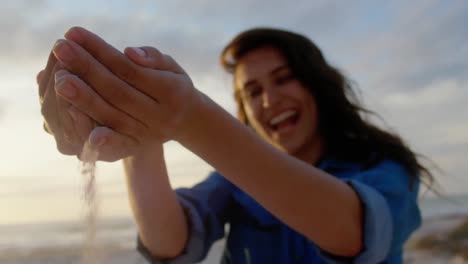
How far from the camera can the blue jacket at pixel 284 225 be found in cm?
118

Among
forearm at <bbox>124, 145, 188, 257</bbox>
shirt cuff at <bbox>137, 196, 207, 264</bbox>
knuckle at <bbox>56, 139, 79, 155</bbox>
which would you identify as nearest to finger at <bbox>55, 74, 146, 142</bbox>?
knuckle at <bbox>56, 139, 79, 155</bbox>

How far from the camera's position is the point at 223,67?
6.32 feet

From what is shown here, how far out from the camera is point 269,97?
1.70 meters

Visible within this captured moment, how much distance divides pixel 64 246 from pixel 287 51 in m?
6.52

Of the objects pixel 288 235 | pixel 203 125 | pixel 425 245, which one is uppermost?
pixel 203 125

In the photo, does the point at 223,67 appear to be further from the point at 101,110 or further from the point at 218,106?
the point at 101,110

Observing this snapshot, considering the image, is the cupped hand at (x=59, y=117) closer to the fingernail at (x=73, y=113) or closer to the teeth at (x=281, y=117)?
the fingernail at (x=73, y=113)

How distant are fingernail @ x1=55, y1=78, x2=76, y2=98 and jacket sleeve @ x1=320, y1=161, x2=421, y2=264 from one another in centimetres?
69

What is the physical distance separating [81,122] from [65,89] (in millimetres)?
80

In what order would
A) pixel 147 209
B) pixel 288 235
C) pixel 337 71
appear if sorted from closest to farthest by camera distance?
pixel 147 209
pixel 288 235
pixel 337 71

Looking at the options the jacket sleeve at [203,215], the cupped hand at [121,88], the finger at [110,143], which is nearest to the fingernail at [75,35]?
the cupped hand at [121,88]

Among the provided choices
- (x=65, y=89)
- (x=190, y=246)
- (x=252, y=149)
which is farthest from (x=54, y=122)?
(x=190, y=246)

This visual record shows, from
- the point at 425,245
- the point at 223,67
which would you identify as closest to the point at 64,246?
the point at 425,245

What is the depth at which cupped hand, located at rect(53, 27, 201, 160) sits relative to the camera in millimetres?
687
